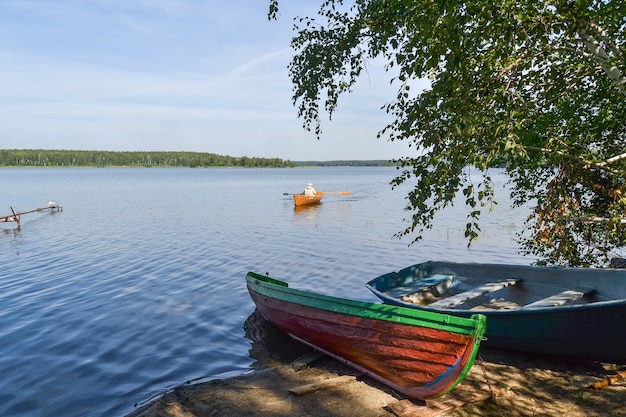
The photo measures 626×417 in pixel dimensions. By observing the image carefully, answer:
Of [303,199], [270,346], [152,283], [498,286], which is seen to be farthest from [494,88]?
[303,199]

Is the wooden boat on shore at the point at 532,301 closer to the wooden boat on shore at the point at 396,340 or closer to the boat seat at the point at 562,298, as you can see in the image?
the boat seat at the point at 562,298

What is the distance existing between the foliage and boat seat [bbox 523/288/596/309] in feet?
3.70

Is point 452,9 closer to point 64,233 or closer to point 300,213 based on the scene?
point 64,233

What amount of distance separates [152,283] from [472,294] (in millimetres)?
11561

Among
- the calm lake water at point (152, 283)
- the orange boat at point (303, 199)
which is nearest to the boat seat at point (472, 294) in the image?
the calm lake water at point (152, 283)

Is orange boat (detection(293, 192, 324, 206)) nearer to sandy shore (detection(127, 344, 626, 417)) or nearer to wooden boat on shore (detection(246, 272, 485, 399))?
wooden boat on shore (detection(246, 272, 485, 399))

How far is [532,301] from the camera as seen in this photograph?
9.52 metres

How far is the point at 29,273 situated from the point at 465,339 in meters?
17.5

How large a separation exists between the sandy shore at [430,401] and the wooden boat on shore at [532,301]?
0.41 metres

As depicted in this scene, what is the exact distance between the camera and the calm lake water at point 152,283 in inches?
355

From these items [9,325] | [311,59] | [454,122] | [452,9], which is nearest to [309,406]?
[454,122]

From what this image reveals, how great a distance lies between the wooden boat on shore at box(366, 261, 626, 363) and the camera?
22.4ft

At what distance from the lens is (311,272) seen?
17875 millimetres

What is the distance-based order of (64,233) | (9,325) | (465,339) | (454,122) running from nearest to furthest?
(454,122) → (465,339) → (9,325) → (64,233)
